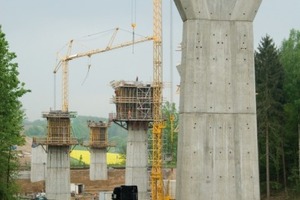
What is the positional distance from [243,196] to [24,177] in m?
80.4

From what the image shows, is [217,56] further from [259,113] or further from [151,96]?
[151,96]

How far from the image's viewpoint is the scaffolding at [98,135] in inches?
3612

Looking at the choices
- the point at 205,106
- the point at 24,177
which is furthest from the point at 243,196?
the point at 24,177

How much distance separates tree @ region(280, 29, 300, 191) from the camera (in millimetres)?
50406

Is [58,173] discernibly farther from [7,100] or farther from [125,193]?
[125,193]

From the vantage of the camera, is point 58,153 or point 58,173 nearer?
point 58,173

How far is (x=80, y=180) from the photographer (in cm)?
10100

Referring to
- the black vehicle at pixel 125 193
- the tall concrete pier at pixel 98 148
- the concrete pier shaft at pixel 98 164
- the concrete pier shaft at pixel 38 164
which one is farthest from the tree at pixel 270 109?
the concrete pier shaft at pixel 38 164

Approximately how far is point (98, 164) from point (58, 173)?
3113 cm

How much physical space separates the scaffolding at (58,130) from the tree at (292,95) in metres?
23.2

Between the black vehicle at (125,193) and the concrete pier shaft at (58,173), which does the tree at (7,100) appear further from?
the concrete pier shaft at (58,173)

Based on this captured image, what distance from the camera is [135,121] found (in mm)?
67812

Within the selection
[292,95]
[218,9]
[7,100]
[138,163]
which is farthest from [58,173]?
[218,9]

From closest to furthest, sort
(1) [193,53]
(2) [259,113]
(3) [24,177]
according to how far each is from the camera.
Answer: (1) [193,53] < (2) [259,113] < (3) [24,177]
